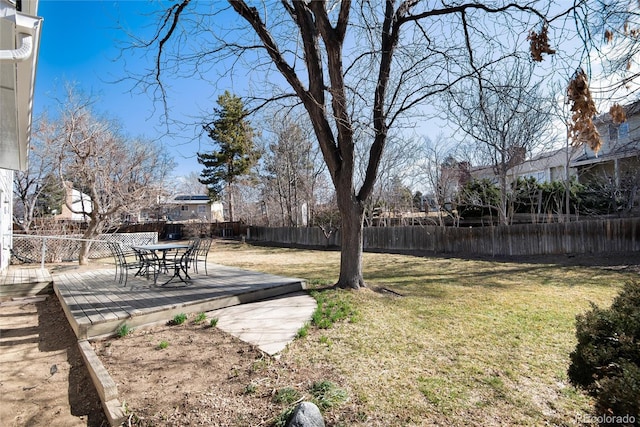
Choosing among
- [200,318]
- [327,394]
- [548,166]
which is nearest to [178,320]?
[200,318]

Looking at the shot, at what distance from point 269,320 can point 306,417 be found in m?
2.55

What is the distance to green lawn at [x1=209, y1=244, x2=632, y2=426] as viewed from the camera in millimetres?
2557

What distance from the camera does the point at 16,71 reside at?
3742 millimetres

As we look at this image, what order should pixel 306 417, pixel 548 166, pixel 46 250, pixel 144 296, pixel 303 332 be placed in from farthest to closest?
1. pixel 548 166
2. pixel 46 250
3. pixel 144 296
4. pixel 303 332
5. pixel 306 417

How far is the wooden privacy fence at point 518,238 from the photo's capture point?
10.3m

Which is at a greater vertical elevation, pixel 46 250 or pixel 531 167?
pixel 531 167

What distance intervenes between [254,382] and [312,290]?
3520 mm

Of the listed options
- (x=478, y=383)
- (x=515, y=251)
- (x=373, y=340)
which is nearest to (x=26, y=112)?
(x=373, y=340)

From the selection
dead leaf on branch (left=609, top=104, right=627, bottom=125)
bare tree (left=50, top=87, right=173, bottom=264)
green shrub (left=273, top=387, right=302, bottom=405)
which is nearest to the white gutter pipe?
green shrub (left=273, top=387, right=302, bottom=405)

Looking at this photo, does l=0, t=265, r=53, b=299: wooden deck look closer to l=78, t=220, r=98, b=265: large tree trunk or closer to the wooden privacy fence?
l=78, t=220, r=98, b=265: large tree trunk

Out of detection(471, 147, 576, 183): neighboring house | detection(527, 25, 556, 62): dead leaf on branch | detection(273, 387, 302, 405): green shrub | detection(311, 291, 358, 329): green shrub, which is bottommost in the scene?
detection(273, 387, 302, 405): green shrub

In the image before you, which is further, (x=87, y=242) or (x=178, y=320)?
(x=87, y=242)

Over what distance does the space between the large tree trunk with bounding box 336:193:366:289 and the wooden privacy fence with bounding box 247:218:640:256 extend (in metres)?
8.69

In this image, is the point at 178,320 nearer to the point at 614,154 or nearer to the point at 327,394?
the point at 327,394
